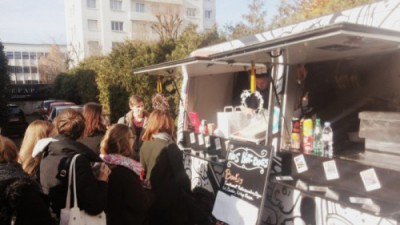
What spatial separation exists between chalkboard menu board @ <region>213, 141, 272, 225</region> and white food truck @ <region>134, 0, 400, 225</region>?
10 millimetres

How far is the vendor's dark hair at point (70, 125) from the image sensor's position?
275 cm

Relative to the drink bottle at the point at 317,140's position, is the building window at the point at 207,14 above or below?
above

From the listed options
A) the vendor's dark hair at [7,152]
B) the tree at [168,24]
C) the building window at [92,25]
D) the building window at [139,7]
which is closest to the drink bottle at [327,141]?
the vendor's dark hair at [7,152]

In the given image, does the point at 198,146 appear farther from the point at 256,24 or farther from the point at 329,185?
the point at 256,24

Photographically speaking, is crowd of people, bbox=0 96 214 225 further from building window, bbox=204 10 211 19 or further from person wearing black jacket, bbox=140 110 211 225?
building window, bbox=204 10 211 19

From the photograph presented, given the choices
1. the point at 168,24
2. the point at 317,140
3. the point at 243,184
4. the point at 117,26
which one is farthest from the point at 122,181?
the point at 117,26

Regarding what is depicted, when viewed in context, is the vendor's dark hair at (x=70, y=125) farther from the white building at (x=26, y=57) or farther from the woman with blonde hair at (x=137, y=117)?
the white building at (x=26, y=57)

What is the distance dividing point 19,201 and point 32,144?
4.05 feet

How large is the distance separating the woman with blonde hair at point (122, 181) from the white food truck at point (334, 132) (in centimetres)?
106

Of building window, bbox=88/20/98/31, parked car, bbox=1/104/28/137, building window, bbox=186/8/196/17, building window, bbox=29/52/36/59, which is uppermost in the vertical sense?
building window, bbox=186/8/196/17

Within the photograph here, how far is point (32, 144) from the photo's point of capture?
315 cm

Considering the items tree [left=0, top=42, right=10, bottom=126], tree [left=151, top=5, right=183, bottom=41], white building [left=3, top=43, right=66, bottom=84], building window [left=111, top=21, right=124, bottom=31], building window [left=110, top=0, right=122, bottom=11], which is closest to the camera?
tree [left=0, top=42, right=10, bottom=126]

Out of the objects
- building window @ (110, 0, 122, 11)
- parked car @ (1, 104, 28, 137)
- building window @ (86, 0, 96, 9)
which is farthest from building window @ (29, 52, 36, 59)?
parked car @ (1, 104, 28, 137)

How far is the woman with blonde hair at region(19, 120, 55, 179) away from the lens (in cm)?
306
